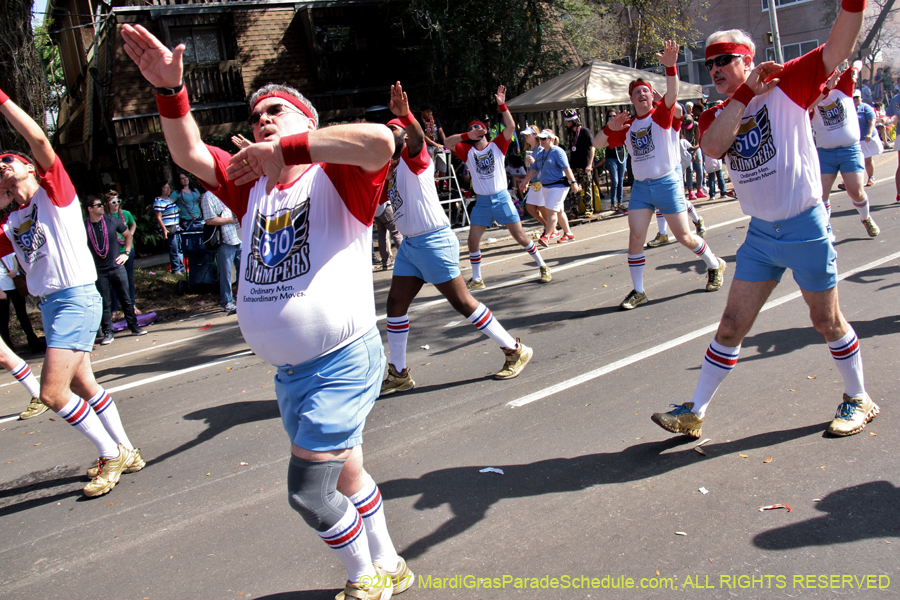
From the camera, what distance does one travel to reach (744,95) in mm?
3537

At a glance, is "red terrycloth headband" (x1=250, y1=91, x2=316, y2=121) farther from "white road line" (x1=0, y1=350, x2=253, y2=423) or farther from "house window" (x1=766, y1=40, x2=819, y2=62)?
"house window" (x1=766, y1=40, x2=819, y2=62)

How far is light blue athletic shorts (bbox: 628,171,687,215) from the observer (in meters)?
6.95

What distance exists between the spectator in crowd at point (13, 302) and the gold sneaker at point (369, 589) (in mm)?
7496

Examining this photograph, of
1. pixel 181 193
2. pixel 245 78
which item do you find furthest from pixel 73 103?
pixel 181 193

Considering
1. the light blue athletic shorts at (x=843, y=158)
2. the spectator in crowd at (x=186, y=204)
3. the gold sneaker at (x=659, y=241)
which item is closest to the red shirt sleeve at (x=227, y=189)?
the light blue athletic shorts at (x=843, y=158)

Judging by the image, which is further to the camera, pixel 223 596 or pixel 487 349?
pixel 487 349

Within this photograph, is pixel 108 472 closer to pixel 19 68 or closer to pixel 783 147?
pixel 783 147

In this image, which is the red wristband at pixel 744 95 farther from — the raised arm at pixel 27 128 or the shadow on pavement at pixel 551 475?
the raised arm at pixel 27 128

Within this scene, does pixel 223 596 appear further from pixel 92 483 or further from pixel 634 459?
pixel 634 459

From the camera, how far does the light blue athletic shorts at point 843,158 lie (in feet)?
27.4

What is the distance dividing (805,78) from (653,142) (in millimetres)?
3478

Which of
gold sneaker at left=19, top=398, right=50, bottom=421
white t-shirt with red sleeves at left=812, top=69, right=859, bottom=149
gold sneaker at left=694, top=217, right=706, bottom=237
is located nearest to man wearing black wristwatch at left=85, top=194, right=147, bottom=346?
gold sneaker at left=19, top=398, right=50, bottom=421

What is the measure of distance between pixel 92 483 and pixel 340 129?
10.9 ft

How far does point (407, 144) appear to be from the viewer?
17.0ft
